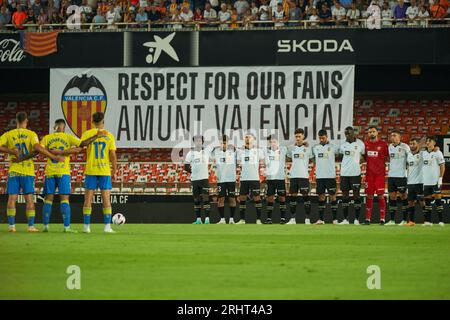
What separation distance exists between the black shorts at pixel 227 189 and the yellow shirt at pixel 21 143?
25.7 feet

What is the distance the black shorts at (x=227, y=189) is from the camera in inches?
1011

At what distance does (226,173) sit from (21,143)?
8002mm

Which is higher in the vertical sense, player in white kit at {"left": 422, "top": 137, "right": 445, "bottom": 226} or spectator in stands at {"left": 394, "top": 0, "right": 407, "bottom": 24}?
spectator in stands at {"left": 394, "top": 0, "right": 407, "bottom": 24}

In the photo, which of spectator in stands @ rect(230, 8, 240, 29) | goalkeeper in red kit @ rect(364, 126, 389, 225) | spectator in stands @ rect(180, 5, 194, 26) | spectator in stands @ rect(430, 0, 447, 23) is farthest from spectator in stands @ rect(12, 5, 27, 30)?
→ goalkeeper in red kit @ rect(364, 126, 389, 225)

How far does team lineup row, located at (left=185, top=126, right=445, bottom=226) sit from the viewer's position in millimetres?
24172

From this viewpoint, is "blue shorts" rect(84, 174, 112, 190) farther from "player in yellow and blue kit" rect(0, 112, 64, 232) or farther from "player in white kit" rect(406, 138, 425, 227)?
"player in white kit" rect(406, 138, 425, 227)

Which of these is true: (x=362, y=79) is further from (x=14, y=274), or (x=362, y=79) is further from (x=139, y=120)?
(x=14, y=274)

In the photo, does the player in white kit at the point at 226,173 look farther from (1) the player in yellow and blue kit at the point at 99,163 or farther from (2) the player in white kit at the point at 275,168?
(1) the player in yellow and blue kit at the point at 99,163

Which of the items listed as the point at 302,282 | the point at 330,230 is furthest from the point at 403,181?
the point at 302,282

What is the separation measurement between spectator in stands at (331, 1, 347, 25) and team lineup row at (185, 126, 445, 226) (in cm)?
550

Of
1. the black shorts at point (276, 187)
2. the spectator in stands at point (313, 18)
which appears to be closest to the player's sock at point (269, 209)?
the black shorts at point (276, 187)

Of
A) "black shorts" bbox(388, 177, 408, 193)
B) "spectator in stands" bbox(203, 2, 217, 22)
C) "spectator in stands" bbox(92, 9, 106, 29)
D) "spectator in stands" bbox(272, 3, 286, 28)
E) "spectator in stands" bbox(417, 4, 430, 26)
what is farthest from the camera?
"spectator in stands" bbox(92, 9, 106, 29)

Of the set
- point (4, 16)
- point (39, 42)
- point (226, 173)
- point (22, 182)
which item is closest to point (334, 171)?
point (226, 173)
